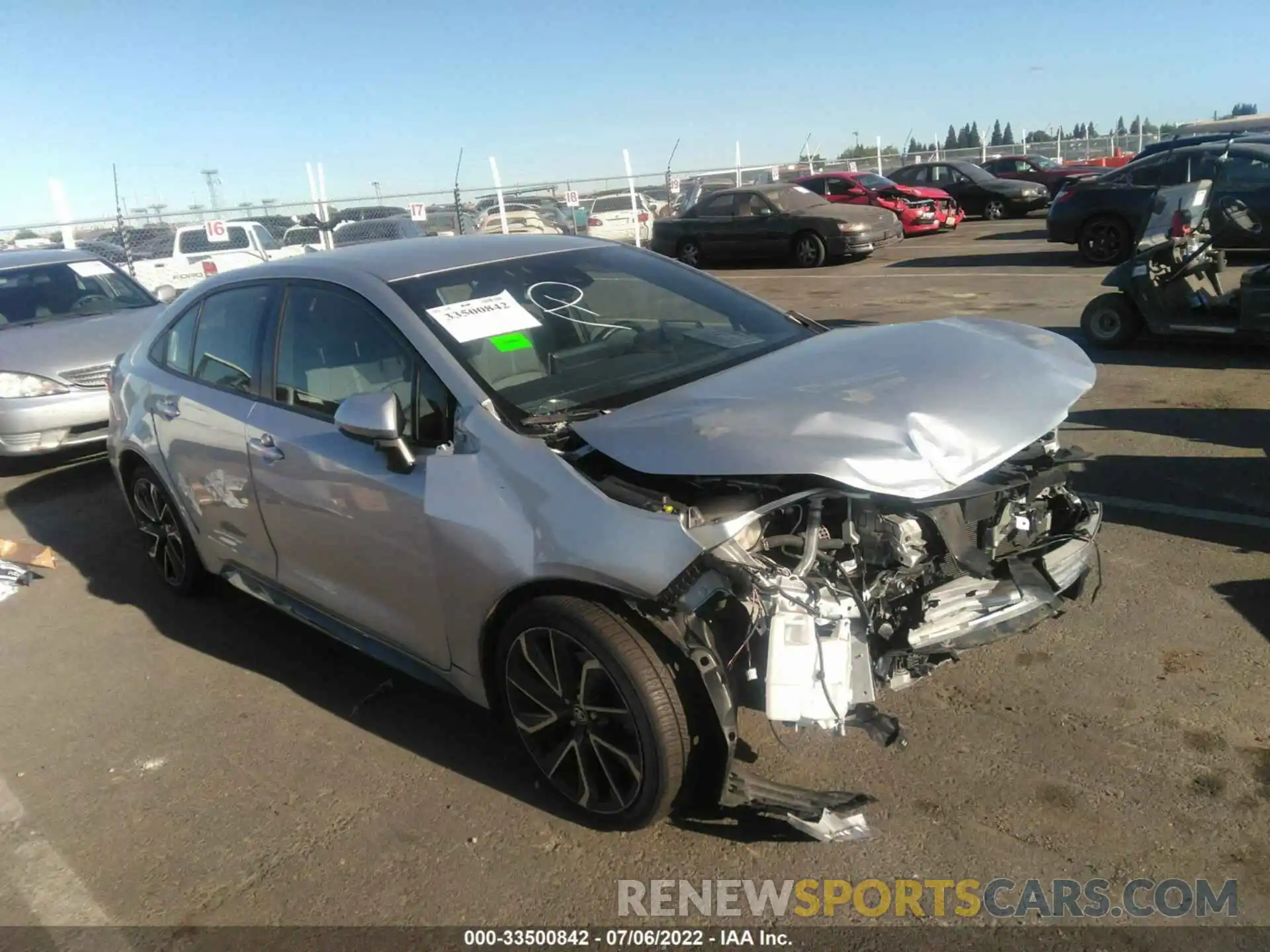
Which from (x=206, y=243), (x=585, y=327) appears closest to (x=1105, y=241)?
(x=585, y=327)

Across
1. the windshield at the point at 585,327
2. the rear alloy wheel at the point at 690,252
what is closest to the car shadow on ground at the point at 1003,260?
the rear alloy wheel at the point at 690,252

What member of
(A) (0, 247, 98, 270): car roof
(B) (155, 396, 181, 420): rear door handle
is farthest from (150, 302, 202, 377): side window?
(A) (0, 247, 98, 270): car roof

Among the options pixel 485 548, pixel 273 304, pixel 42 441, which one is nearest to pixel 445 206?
pixel 42 441

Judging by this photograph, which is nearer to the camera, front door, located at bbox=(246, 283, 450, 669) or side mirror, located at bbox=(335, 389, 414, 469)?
side mirror, located at bbox=(335, 389, 414, 469)

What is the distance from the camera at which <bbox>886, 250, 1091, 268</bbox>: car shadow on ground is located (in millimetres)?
15141

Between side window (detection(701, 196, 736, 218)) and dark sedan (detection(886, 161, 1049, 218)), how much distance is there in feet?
24.1

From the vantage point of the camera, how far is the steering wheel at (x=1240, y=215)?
10298 millimetres

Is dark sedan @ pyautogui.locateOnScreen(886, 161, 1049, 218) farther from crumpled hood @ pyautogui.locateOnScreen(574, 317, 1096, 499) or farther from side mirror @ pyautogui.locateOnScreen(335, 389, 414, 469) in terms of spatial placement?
side mirror @ pyautogui.locateOnScreen(335, 389, 414, 469)

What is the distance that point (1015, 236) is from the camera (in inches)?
773

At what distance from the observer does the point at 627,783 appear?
298 cm

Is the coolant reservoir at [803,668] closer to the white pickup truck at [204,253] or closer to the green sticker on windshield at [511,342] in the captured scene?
the green sticker on windshield at [511,342]

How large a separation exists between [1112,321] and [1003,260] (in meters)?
7.49

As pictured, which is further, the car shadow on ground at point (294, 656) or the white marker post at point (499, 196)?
the white marker post at point (499, 196)

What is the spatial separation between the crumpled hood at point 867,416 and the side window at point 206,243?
17.4m
